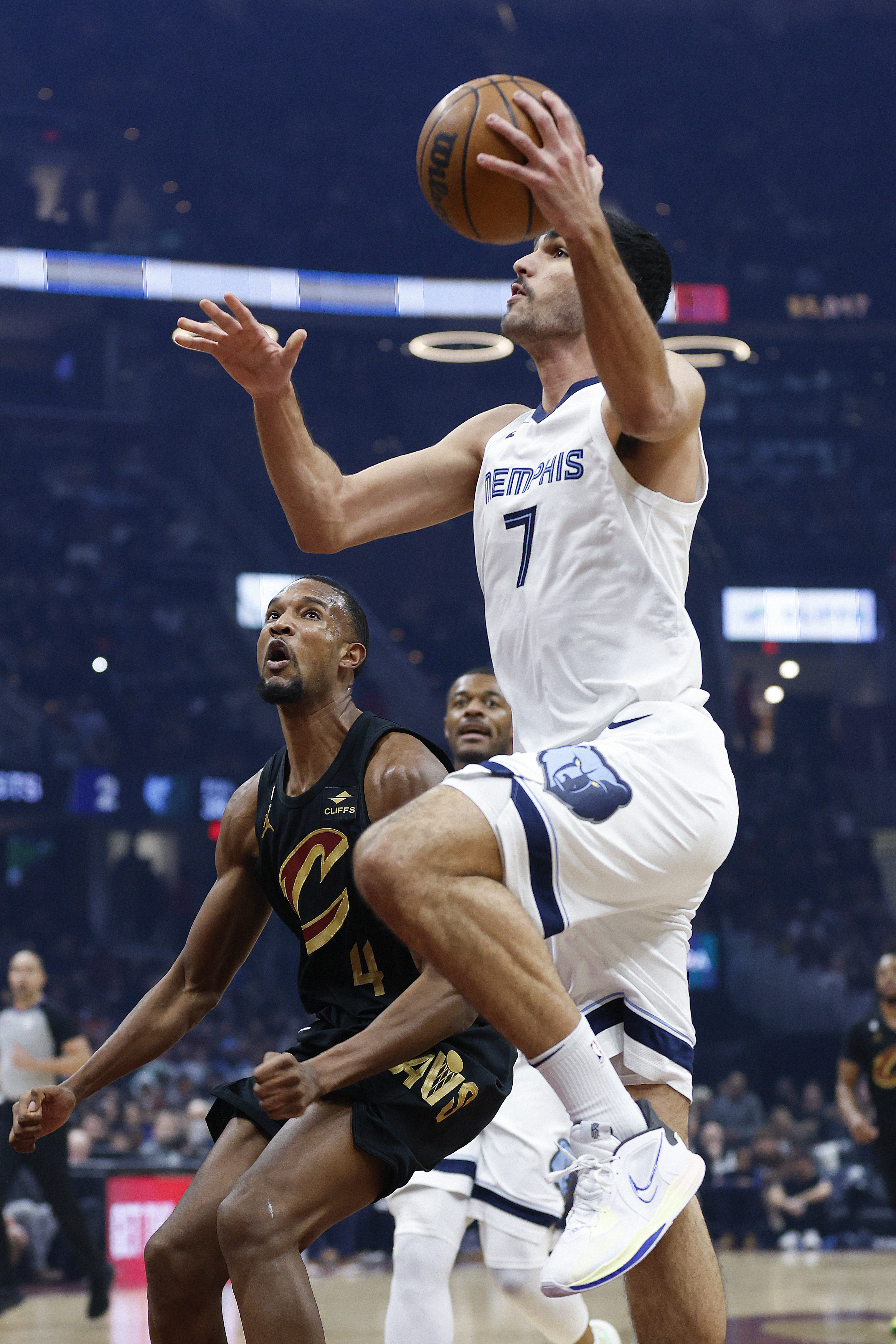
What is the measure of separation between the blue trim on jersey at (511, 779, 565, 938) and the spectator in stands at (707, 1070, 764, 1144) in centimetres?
1119

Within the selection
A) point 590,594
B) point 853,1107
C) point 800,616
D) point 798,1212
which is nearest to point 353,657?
point 590,594

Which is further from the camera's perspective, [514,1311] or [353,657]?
[514,1311]

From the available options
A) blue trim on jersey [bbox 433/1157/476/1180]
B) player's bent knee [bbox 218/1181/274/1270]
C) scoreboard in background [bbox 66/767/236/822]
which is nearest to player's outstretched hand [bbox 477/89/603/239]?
player's bent knee [bbox 218/1181/274/1270]

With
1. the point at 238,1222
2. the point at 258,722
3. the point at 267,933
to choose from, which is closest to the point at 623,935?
the point at 238,1222

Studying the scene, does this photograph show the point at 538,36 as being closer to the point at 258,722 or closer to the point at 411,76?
the point at 411,76

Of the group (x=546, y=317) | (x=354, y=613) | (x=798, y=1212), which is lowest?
(x=798, y=1212)

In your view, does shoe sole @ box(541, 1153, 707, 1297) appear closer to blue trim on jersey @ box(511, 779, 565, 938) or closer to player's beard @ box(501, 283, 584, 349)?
blue trim on jersey @ box(511, 779, 565, 938)

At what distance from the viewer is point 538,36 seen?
22984 mm

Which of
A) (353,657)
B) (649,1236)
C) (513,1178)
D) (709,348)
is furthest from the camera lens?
(709,348)

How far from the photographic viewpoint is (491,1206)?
4961 mm

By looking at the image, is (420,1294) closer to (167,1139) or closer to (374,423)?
(167,1139)

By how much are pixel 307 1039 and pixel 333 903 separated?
1.08ft

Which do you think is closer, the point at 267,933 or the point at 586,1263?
the point at 586,1263

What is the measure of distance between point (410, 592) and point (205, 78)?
8591 mm
